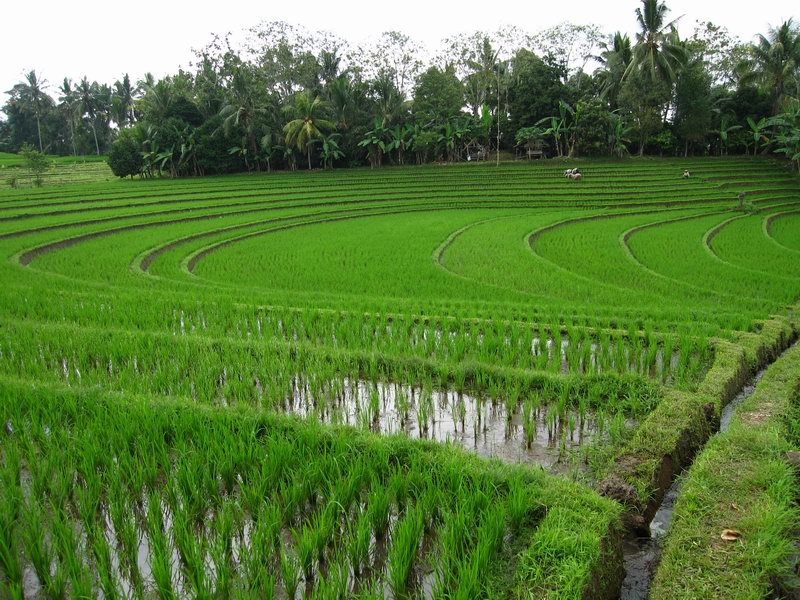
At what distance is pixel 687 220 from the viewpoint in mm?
17984

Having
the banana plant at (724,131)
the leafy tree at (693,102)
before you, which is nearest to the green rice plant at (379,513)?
the leafy tree at (693,102)

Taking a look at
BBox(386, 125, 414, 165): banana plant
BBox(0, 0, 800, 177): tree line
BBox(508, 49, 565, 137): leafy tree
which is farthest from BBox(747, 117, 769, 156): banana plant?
BBox(386, 125, 414, 165): banana plant

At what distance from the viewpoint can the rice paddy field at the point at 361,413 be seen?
8.05ft

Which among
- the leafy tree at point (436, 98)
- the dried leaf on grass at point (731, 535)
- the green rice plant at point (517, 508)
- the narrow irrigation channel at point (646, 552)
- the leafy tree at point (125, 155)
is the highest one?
the leafy tree at point (436, 98)

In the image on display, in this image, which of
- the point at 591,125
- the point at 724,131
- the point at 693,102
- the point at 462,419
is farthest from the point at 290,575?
the point at 724,131

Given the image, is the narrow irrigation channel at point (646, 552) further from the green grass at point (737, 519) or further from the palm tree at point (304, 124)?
the palm tree at point (304, 124)

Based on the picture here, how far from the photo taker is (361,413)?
13.8 feet

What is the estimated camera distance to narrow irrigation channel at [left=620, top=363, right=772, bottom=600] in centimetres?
258

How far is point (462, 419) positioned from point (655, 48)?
28.8m

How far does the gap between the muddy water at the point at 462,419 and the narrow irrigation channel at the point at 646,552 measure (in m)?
0.65

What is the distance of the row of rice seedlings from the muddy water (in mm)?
710

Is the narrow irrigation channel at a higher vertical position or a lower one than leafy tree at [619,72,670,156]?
lower

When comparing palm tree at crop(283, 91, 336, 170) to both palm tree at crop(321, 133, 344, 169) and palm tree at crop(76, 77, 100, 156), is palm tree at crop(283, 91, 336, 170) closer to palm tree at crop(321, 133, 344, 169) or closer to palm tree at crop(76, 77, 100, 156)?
palm tree at crop(321, 133, 344, 169)

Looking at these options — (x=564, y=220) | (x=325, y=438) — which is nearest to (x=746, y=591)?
(x=325, y=438)
